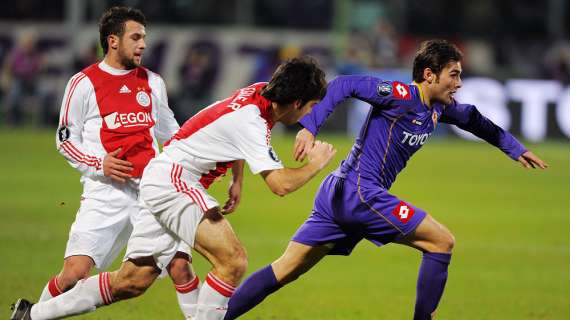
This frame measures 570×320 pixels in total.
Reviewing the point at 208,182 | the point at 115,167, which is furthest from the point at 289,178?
the point at 115,167

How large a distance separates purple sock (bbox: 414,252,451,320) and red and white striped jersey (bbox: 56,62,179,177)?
206 centimetres

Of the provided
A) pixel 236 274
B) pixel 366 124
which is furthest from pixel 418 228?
pixel 236 274

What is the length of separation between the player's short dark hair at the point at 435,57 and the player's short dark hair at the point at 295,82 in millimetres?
1172

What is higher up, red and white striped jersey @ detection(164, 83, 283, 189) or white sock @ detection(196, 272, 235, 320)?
red and white striped jersey @ detection(164, 83, 283, 189)

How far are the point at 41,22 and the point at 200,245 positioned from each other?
22.1 metres

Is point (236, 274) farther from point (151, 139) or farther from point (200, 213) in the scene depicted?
point (151, 139)

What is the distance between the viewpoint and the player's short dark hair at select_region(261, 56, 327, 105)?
6.07 metres

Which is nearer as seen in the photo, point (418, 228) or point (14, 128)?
point (418, 228)

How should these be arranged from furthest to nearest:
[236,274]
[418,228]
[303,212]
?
[303,212] < [418,228] < [236,274]

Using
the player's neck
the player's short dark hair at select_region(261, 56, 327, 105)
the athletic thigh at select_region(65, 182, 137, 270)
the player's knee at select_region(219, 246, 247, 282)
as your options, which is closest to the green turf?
the athletic thigh at select_region(65, 182, 137, 270)

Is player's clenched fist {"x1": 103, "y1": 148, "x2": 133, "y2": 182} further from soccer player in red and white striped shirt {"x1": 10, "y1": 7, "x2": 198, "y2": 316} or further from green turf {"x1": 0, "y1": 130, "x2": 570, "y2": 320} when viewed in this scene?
green turf {"x1": 0, "y1": 130, "x2": 570, "y2": 320}

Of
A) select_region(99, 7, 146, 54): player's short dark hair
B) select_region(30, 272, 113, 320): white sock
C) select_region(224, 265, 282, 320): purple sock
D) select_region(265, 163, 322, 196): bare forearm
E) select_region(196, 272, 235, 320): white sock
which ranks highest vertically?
select_region(99, 7, 146, 54): player's short dark hair

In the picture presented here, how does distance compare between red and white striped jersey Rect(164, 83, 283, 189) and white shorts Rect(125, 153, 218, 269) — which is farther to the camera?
white shorts Rect(125, 153, 218, 269)

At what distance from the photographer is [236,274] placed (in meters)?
6.15
